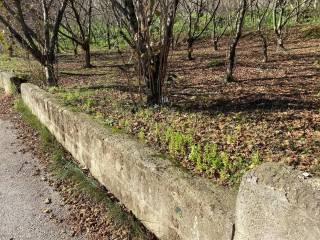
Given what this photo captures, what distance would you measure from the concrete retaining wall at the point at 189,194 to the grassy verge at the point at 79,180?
0.10 metres

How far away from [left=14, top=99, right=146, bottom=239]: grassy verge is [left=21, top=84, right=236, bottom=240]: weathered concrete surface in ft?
0.34

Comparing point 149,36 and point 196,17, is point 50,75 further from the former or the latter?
point 196,17

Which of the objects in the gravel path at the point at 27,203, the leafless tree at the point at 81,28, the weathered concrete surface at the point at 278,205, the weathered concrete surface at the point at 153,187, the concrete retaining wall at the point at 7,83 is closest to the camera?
the weathered concrete surface at the point at 278,205

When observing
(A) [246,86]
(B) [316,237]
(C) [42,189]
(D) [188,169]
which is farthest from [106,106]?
(B) [316,237]

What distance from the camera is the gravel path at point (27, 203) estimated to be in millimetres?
4762

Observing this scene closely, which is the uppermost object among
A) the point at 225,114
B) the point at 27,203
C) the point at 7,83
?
the point at 225,114

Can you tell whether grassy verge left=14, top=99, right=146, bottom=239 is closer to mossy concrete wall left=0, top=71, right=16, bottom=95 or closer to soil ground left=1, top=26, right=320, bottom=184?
soil ground left=1, top=26, right=320, bottom=184

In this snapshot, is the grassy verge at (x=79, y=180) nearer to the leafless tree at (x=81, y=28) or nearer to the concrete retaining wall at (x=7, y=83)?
the concrete retaining wall at (x=7, y=83)

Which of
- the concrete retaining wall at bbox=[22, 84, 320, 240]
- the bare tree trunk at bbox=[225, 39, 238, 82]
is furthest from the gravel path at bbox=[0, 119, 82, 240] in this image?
the bare tree trunk at bbox=[225, 39, 238, 82]

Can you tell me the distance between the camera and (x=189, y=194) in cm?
356

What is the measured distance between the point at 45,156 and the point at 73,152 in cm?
71

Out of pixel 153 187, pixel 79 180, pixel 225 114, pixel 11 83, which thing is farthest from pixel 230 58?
pixel 11 83

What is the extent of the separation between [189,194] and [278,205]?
1.22 m

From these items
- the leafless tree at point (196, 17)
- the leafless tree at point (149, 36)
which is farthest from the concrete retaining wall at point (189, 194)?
the leafless tree at point (196, 17)
